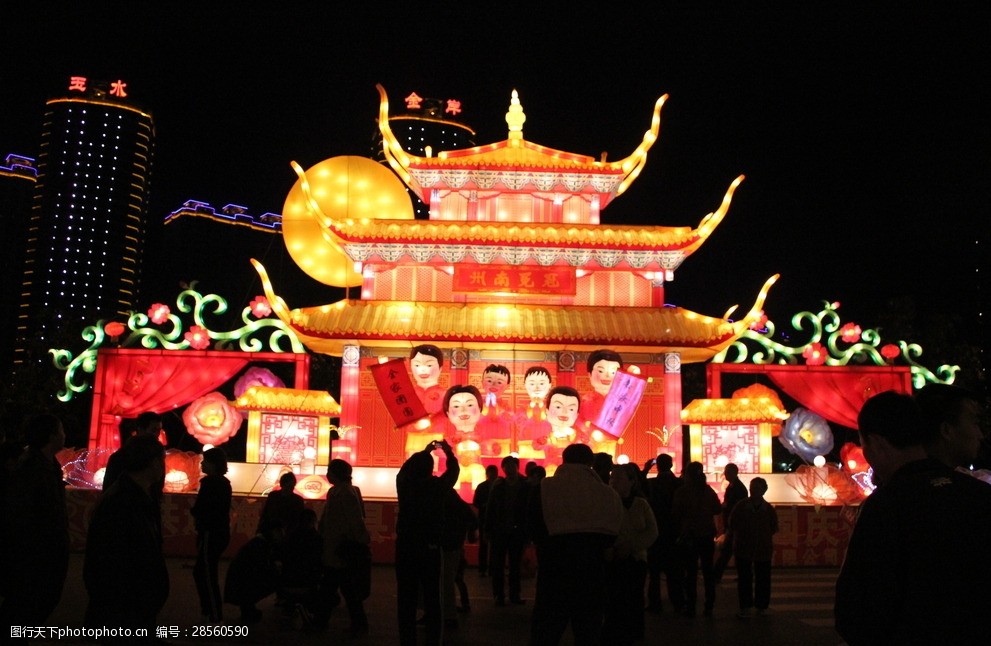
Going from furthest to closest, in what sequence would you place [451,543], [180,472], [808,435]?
[808,435] → [180,472] → [451,543]

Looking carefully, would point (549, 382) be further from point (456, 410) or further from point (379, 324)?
point (379, 324)

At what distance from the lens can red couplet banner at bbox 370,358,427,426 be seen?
15477mm

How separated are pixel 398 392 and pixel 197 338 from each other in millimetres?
4975

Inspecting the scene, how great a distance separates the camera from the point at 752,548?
837 centimetres

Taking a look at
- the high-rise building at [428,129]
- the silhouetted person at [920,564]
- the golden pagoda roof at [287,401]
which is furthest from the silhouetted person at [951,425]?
the high-rise building at [428,129]

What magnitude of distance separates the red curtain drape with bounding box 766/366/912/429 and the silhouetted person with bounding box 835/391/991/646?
637 inches

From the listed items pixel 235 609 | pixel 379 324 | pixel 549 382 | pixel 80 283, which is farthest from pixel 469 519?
pixel 80 283

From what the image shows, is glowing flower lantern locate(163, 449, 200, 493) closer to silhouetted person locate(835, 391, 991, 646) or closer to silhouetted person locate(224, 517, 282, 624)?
silhouetted person locate(224, 517, 282, 624)

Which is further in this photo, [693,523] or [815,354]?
[815,354]

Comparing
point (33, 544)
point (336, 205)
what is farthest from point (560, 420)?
point (33, 544)

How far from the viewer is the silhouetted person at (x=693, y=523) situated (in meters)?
8.47

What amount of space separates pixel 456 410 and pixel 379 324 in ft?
9.19

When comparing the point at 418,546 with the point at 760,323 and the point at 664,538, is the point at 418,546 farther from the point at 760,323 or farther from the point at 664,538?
the point at 760,323

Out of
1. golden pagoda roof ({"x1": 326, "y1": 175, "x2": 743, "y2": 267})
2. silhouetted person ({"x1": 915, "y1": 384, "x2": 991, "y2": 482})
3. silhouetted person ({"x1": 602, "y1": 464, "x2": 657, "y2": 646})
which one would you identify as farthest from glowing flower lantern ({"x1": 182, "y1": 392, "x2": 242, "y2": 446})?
silhouetted person ({"x1": 915, "y1": 384, "x2": 991, "y2": 482})
